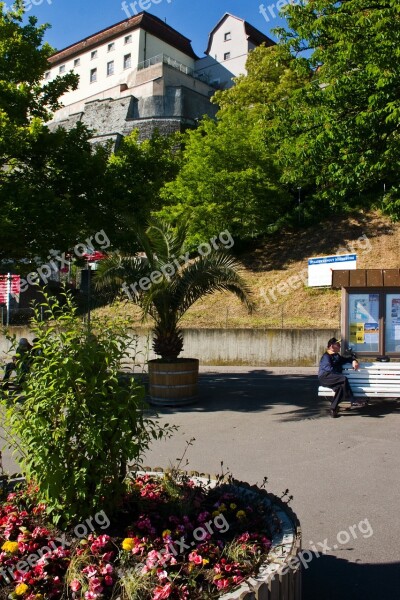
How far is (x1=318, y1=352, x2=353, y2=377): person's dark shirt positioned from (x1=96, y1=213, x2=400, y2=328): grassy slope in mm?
10322

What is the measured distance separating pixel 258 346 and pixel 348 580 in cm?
1556

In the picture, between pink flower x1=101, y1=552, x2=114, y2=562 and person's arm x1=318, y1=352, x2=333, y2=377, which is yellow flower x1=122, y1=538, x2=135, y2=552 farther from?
person's arm x1=318, y1=352, x2=333, y2=377

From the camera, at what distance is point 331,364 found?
1069cm

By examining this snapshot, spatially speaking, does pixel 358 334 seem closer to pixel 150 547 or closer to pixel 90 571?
pixel 150 547

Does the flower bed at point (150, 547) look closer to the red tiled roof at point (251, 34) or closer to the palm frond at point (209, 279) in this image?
the palm frond at point (209, 279)

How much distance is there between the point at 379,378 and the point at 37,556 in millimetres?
8654

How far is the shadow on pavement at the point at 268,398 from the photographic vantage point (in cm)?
1098

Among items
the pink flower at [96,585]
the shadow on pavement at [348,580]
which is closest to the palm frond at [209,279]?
the shadow on pavement at [348,580]

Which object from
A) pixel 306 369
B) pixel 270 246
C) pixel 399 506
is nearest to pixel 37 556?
pixel 399 506

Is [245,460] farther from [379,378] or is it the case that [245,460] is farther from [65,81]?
[65,81]

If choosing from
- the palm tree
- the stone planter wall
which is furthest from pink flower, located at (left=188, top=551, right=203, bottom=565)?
the palm tree

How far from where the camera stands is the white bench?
1084 centimetres

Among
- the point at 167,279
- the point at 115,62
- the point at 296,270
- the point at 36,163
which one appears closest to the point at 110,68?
the point at 115,62

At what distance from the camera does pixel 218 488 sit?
4570 millimetres
